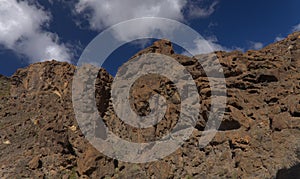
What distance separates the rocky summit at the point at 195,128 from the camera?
1930cm

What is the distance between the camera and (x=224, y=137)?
19984 mm

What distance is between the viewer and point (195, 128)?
832 inches

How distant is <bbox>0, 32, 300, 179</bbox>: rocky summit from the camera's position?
19.3 m

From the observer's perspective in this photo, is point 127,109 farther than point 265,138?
Yes

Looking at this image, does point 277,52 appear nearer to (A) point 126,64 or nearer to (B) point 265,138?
(B) point 265,138

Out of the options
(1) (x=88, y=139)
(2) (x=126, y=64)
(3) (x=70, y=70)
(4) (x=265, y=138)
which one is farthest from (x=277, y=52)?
(3) (x=70, y=70)

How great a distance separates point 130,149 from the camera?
2320 centimetres

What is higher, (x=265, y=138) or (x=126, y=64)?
(x=126, y=64)

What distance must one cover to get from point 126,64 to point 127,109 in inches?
163

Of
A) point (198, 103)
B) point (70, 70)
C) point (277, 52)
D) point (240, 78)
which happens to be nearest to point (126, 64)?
point (70, 70)

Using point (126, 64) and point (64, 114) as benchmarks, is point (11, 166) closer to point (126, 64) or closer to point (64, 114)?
point (64, 114)

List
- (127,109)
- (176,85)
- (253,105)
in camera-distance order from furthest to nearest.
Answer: (127,109), (176,85), (253,105)

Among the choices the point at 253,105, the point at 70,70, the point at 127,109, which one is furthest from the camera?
the point at 70,70

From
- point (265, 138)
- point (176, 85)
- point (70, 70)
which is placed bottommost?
point (265, 138)
